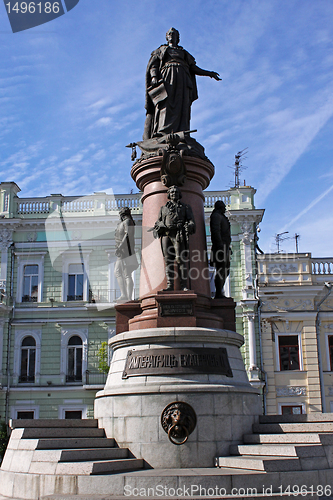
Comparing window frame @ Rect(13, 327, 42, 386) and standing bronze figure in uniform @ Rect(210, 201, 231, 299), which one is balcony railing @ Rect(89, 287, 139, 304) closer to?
window frame @ Rect(13, 327, 42, 386)

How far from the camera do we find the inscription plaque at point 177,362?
8.94 metres

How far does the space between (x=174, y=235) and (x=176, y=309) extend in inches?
52.6

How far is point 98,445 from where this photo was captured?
8578mm

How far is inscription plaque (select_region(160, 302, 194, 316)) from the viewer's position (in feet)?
31.8

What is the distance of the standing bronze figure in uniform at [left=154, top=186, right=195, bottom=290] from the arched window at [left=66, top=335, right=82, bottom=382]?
2051cm

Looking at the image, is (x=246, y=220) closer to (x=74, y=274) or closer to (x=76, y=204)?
(x=76, y=204)

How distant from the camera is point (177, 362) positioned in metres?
8.98

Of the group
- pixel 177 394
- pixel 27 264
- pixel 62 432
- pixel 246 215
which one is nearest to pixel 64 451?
pixel 62 432

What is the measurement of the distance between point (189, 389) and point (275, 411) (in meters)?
20.3

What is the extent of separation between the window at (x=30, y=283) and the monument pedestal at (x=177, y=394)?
72.1 feet

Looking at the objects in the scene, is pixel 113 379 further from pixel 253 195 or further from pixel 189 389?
pixel 253 195

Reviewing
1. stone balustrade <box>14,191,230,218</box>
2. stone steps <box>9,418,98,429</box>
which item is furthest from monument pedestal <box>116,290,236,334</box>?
stone balustrade <box>14,191,230,218</box>

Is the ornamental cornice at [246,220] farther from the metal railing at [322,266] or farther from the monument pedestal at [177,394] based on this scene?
the monument pedestal at [177,394]

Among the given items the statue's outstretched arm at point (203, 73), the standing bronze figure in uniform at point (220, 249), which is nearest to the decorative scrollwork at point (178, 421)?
the standing bronze figure in uniform at point (220, 249)
